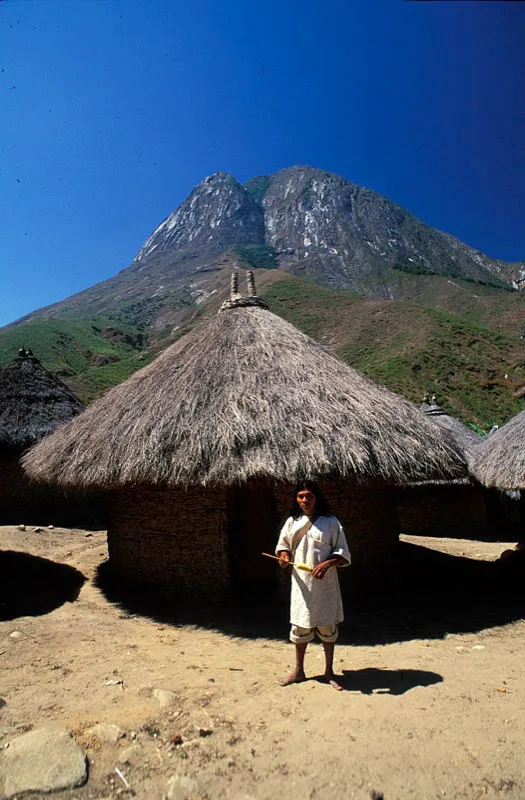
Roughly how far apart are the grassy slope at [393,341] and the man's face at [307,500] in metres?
22.2

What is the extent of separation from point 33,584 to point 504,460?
278 inches

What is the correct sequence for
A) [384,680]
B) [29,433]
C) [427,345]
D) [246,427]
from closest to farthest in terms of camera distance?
[384,680] < [246,427] < [29,433] < [427,345]

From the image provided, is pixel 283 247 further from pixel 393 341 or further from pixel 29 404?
pixel 29 404

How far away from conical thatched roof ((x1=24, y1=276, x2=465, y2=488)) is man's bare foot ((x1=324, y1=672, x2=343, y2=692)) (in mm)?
1634

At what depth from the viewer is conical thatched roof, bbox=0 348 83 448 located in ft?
33.8

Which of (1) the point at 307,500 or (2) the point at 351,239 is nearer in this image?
(1) the point at 307,500

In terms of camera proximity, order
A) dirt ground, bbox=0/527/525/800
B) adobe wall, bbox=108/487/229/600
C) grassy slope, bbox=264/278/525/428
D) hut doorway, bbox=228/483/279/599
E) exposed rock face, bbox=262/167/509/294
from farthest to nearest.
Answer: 1. exposed rock face, bbox=262/167/509/294
2. grassy slope, bbox=264/278/525/428
3. hut doorway, bbox=228/483/279/599
4. adobe wall, bbox=108/487/229/600
5. dirt ground, bbox=0/527/525/800

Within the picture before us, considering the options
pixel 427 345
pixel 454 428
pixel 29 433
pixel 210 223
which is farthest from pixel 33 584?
pixel 210 223

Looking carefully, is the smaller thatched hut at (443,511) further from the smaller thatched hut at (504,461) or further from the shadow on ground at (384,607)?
the shadow on ground at (384,607)

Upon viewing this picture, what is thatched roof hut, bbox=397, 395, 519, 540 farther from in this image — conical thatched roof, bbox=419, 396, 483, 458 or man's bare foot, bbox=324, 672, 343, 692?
man's bare foot, bbox=324, 672, 343, 692

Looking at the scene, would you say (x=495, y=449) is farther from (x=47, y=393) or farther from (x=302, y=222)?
(x=302, y=222)

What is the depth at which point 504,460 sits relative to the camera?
25.3 ft

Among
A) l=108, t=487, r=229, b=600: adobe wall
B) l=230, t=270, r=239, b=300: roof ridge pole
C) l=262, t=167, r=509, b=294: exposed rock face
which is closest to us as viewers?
l=108, t=487, r=229, b=600: adobe wall

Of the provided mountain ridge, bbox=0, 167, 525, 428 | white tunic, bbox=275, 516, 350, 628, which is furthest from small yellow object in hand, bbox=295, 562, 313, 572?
mountain ridge, bbox=0, 167, 525, 428
